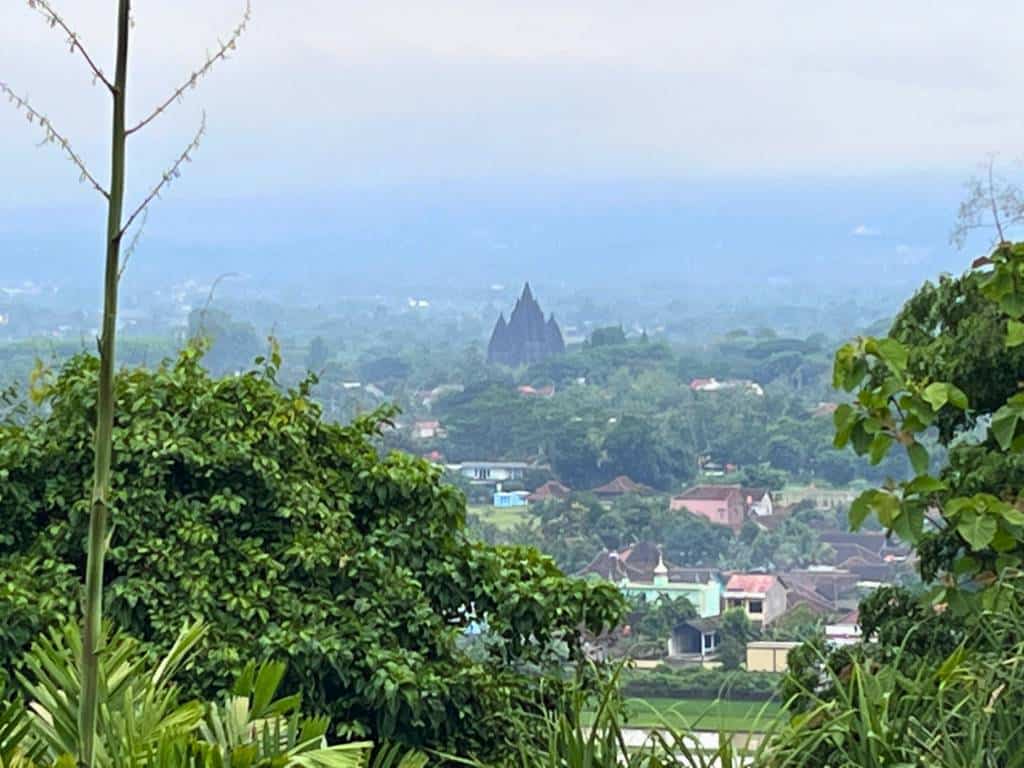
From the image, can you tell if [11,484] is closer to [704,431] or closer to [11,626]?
[11,626]

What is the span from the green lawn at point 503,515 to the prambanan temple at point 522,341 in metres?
14.5

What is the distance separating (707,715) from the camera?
3.83 meters

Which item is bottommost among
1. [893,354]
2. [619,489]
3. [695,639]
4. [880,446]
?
[695,639]

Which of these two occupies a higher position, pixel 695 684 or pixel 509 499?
pixel 509 499

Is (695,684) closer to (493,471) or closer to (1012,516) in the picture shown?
(1012,516)

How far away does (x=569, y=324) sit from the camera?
1628 inches

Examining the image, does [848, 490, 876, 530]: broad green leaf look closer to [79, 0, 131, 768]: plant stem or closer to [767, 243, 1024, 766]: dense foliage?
[767, 243, 1024, 766]: dense foliage

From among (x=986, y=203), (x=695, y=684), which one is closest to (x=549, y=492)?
(x=695, y=684)

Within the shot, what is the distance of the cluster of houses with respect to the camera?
5.65 metres

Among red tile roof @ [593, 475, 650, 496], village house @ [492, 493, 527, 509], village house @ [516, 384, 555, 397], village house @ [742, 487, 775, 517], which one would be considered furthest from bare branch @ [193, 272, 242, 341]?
village house @ [516, 384, 555, 397]

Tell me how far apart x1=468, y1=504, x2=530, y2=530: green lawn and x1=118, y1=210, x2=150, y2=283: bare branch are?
22.1 ft

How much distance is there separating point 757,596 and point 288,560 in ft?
9.97

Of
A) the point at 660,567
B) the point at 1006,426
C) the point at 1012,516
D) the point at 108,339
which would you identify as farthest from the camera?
the point at 660,567

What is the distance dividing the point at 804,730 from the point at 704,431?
11.7 meters
